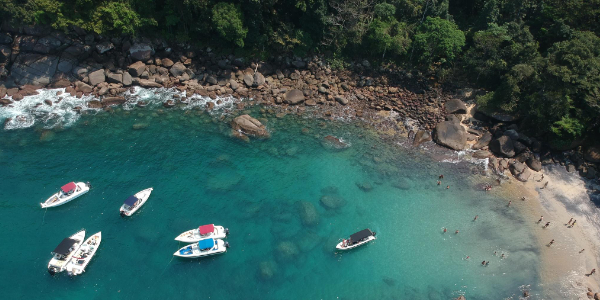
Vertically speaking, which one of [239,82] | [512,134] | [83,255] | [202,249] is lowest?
[83,255]

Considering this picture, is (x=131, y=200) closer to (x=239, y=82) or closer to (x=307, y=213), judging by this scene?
(x=307, y=213)

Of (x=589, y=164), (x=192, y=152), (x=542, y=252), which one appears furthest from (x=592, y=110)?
(x=192, y=152)

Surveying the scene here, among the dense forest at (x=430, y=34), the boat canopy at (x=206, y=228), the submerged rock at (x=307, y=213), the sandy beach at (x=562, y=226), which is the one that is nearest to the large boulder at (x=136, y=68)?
the dense forest at (x=430, y=34)

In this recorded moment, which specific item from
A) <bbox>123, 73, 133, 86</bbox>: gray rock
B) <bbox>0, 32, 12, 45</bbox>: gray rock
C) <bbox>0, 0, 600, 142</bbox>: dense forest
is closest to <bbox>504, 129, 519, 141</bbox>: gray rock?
<bbox>0, 0, 600, 142</bbox>: dense forest

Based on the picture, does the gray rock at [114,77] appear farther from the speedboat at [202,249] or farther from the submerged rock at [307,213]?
the submerged rock at [307,213]

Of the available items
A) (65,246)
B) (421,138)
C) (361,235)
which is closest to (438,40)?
(421,138)

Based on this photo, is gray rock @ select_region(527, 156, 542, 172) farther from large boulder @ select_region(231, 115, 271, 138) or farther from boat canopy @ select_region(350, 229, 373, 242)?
large boulder @ select_region(231, 115, 271, 138)

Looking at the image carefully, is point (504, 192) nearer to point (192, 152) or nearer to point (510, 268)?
point (510, 268)
